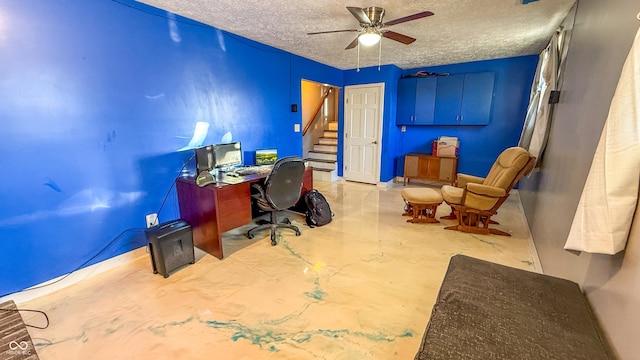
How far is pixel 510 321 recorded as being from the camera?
113 cm

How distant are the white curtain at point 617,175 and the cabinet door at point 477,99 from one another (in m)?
4.23

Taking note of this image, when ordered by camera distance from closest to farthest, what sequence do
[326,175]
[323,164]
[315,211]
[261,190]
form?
[261,190]
[315,211]
[326,175]
[323,164]

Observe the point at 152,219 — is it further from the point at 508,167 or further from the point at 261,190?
the point at 508,167

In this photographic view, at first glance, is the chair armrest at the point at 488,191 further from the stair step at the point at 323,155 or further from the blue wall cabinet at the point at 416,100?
the stair step at the point at 323,155

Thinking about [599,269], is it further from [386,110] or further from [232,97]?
[386,110]

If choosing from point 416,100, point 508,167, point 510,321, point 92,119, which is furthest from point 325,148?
point 510,321

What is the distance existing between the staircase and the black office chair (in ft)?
9.72

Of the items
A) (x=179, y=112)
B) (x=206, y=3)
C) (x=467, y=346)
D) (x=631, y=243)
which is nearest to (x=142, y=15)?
(x=206, y=3)

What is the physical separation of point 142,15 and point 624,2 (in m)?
3.42

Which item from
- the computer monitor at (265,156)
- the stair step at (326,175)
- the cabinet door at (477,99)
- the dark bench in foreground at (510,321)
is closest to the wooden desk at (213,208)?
the computer monitor at (265,156)

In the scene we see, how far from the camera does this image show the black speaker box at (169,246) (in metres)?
2.29

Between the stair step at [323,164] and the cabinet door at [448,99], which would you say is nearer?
the cabinet door at [448,99]

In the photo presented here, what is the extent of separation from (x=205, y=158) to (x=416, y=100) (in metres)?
4.21

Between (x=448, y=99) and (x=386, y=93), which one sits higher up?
(x=386, y=93)
